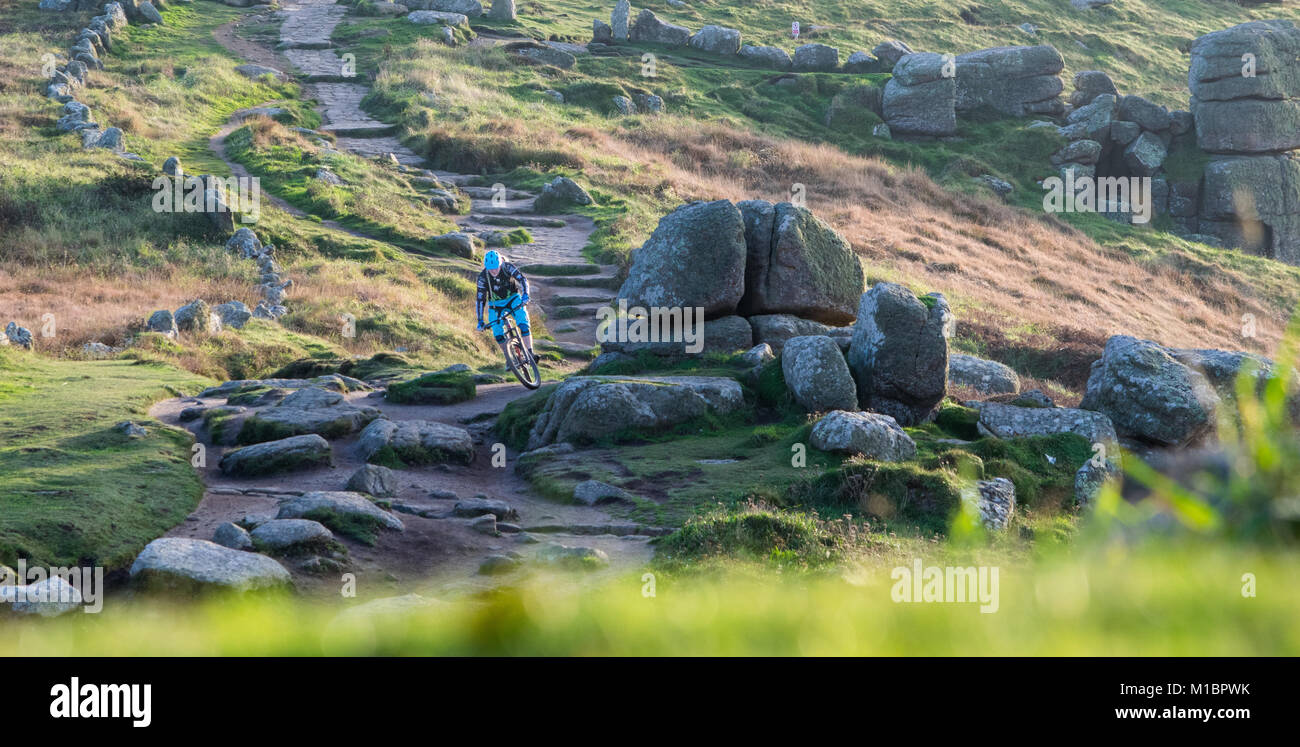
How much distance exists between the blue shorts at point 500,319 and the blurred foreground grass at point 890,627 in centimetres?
1702

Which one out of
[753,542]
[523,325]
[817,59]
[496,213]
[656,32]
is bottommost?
[753,542]

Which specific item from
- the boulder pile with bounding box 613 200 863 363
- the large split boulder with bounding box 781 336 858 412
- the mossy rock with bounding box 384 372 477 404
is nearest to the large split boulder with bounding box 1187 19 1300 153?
the boulder pile with bounding box 613 200 863 363

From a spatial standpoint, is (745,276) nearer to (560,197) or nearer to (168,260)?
(168,260)

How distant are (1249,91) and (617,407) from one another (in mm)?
57858

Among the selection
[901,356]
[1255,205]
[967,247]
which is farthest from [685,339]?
[1255,205]

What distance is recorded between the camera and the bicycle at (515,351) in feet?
66.4

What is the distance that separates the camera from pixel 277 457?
1530cm

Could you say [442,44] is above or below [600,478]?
above

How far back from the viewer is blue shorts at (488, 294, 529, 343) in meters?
20.2

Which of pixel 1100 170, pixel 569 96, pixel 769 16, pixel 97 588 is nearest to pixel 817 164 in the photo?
pixel 569 96

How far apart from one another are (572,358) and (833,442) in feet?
40.5
